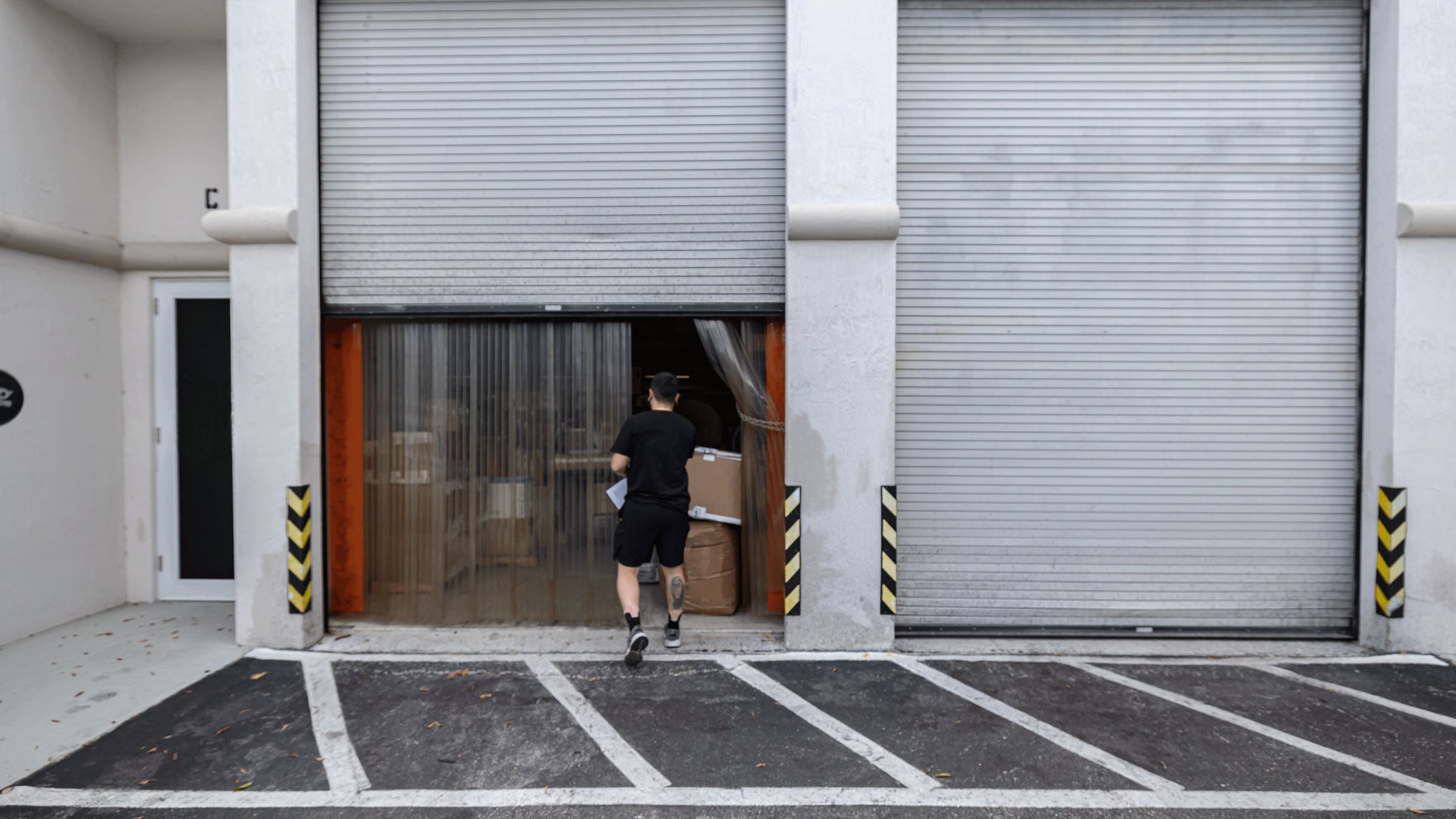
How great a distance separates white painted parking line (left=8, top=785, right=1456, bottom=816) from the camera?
2.91 metres

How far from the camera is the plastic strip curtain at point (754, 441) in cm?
507

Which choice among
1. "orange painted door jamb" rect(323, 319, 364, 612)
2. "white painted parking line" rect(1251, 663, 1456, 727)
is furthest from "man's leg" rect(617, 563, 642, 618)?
"white painted parking line" rect(1251, 663, 1456, 727)

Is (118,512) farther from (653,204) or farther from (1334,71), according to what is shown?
(1334,71)

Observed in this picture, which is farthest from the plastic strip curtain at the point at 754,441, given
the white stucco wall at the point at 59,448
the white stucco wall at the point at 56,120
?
the white stucco wall at the point at 56,120

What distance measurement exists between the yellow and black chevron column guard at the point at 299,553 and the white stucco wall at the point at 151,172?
2.16 m

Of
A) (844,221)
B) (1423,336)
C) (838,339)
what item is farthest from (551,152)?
(1423,336)

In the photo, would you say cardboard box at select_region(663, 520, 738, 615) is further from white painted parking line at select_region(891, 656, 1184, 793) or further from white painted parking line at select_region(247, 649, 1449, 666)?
white painted parking line at select_region(891, 656, 1184, 793)

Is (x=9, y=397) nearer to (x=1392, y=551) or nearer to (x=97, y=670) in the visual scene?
(x=97, y=670)

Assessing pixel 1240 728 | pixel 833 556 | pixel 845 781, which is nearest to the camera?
pixel 845 781

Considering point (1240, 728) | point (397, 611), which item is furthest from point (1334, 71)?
point (397, 611)

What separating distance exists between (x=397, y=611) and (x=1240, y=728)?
228 inches

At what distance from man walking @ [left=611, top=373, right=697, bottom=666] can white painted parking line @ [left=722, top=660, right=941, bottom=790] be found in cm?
66

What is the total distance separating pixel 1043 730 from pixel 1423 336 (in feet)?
13.8

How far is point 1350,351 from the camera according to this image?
4.95m
